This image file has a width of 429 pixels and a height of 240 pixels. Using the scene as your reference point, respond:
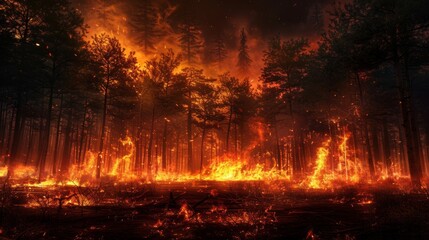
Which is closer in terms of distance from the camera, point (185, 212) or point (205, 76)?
point (185, 212)

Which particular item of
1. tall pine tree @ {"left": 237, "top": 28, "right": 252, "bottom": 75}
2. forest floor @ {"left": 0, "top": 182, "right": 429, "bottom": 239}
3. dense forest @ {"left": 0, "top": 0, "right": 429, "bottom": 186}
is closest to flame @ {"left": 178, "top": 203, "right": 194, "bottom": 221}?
forest floor @ {"left": 0, "top": 182, "right": 429, "bottom": 239}

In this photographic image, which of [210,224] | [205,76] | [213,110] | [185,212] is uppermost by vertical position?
[205,76]

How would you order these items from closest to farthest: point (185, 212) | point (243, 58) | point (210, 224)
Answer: point (210, 224)
point (185, 212)
point (243, 58)

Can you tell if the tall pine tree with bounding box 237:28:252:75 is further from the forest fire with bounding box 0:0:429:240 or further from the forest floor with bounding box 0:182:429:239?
the forest floor with bounding box 0:182:429:239

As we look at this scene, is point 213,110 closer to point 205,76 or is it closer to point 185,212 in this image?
point 205,76

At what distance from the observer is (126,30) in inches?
1558

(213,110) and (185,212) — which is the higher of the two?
(213,110)

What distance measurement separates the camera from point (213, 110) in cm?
3550

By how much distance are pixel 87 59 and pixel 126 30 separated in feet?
52.5

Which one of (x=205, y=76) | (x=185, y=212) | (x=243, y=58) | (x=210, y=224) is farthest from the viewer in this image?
(x=243, y=58)

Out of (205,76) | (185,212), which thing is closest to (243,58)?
(205,76)

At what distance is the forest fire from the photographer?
7.95m

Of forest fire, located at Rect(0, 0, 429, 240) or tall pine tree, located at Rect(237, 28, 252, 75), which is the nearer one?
forest fire, located at Rect(0, 0, 429, 240)

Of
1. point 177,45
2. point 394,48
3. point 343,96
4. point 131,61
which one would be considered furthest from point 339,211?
point 177,45
